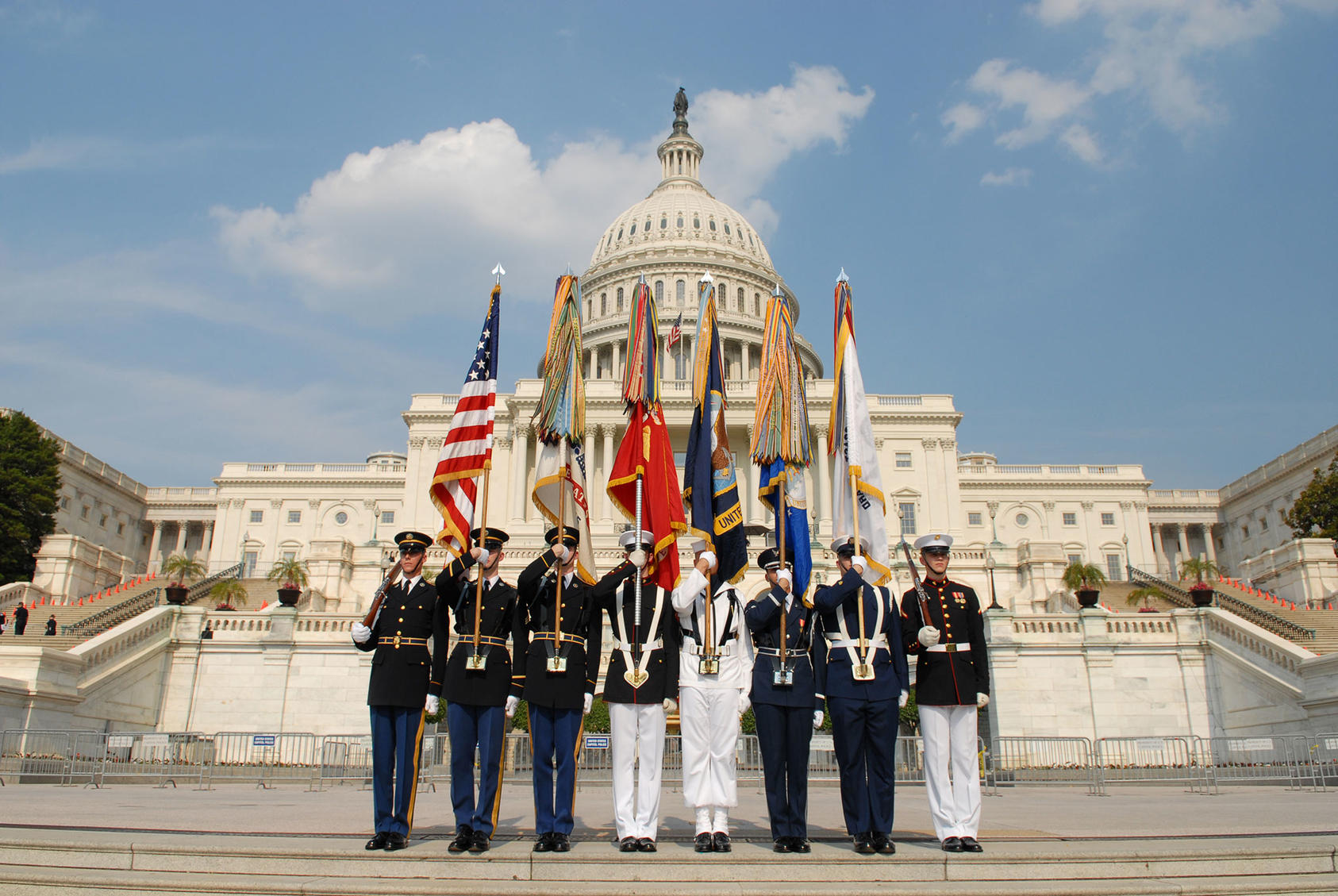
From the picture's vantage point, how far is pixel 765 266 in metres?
102

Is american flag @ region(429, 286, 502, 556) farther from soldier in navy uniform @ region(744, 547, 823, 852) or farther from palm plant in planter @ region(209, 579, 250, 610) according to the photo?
palm plant in planter @ region(209, 579, 250, 610)

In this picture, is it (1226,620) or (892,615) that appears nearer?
(892,615)

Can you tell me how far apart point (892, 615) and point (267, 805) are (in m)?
8.65

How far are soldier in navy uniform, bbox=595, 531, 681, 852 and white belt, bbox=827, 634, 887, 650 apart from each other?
4.88ft

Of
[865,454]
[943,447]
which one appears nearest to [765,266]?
[943,447]

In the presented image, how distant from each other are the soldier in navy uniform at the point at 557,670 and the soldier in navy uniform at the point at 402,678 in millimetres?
846

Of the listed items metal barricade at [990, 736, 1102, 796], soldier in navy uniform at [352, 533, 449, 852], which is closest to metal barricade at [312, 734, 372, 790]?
soldier in navy uniform at [352, 533, 449, 852]

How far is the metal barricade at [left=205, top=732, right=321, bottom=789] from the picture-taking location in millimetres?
19062

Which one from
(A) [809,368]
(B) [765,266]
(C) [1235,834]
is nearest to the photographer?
(C) [1235,834]

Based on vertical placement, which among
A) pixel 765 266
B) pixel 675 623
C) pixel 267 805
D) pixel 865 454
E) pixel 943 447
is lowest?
pixel 267 805

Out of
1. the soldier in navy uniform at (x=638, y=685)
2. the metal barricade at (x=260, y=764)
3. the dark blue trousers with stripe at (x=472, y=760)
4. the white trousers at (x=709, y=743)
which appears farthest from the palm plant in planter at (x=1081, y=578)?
the dark blue trousers with stripe at (x=472, y=760)

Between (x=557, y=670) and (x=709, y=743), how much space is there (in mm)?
1529

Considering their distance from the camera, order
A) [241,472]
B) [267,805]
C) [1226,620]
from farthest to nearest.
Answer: [241,472] < [1226,620] < [267,805]

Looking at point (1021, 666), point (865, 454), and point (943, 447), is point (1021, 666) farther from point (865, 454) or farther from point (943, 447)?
point (943, 447)
